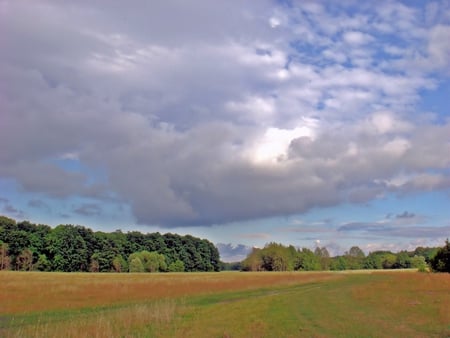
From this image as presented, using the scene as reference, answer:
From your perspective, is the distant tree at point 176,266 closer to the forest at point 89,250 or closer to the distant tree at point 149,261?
the forest at point 89,250

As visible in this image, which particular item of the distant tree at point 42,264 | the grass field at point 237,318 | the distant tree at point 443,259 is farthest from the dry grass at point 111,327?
the distant tree at point 42,264

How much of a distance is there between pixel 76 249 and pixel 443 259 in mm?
96827

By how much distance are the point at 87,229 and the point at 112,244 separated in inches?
387

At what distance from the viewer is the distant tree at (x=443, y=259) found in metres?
81.8

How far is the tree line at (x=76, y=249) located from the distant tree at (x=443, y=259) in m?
80.2

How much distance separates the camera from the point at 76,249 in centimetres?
13388

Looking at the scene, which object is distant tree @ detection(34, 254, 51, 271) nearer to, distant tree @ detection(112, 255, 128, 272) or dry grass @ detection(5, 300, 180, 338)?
distant tree @ detection(112, 255, 128, 272)

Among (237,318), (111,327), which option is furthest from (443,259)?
(111,327)

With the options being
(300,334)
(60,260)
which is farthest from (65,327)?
(60,260)

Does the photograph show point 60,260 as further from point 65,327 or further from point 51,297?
point 65,327

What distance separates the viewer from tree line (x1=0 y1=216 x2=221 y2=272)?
401 feet

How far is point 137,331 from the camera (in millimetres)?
20969

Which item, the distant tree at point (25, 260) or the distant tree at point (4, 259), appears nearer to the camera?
the distant tree at point (4, 259)

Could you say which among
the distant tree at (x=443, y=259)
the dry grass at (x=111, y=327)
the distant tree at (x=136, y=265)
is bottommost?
the dry grass at (x=111, y=327)
